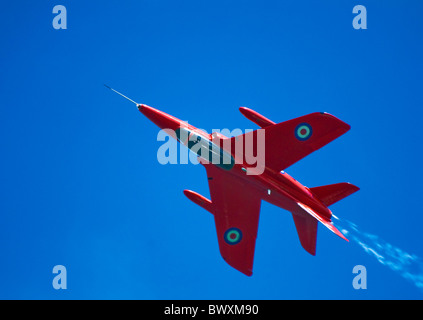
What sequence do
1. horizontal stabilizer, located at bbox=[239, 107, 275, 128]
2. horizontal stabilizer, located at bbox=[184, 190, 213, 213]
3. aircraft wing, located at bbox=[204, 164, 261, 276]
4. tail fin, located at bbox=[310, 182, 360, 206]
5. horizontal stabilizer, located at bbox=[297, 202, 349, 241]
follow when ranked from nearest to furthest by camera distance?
1. horizontal stabilizer, located at bbox=[297, 202, 349, 241]
2. horizontal stabilizer, located at bbox=[239, 107, 275, 128]
3. aircraft wing, located at bbox=[204, 164, 261, 276]
4. tail fin, located at bbox=[310, 182, 360, 206]
5. horizontal stabilizer, located at bbox=[184, 190, 213, 213]

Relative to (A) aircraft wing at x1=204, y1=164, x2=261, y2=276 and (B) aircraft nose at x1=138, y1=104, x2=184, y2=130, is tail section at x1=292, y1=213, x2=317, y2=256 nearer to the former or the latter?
(A) aircraft wing at x1=204, y1=164, x2=261, y2=276

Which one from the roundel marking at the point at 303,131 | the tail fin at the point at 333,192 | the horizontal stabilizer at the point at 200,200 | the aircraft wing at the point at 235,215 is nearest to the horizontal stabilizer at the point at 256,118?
the roundel marking at the point at 303,131

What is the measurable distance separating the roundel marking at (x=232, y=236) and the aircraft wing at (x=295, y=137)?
4066mm

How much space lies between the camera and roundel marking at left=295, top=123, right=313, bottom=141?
3212 cm

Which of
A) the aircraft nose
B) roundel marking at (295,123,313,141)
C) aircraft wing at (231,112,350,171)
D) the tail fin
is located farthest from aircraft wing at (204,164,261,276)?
roundel marking at (295,123,313,141)

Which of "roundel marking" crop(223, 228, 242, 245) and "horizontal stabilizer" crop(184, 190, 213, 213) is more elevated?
"horizontal stabilizer" crop(184, 190, 213, 213)

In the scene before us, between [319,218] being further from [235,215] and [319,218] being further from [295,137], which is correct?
[235,215]

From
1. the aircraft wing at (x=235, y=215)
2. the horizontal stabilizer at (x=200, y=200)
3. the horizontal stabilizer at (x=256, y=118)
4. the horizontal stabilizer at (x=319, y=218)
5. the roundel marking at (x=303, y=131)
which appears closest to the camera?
the horizontal stabilizer at (x=319, y=218)

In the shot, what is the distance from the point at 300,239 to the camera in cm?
3341

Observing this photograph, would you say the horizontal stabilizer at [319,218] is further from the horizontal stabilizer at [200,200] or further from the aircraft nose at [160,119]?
the aircraft nose at [160,119]

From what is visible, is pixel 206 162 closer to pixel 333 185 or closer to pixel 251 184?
pixel 251 184

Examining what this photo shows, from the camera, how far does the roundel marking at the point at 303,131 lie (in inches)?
1265

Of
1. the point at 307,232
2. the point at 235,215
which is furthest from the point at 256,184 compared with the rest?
the point at 307,232

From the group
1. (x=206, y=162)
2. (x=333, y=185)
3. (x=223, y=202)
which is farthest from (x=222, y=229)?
(x=333, y=185)
